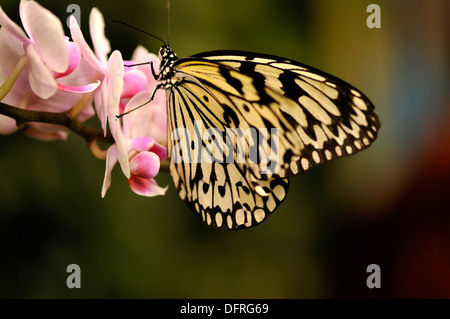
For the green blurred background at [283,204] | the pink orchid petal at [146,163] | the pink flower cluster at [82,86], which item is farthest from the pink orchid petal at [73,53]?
the green blurred background at [283,204]

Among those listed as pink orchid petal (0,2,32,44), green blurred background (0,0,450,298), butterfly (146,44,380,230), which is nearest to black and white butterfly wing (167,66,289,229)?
butterfly (146,44,380,230)

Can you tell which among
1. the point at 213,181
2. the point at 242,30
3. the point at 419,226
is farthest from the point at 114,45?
the point at 419,226

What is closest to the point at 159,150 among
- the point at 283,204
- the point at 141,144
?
the point at 141,144

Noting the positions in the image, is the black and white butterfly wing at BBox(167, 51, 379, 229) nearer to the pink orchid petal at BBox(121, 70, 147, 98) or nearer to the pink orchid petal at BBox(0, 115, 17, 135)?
the pink orchid petal at BBox(121, 70, 147, 98)

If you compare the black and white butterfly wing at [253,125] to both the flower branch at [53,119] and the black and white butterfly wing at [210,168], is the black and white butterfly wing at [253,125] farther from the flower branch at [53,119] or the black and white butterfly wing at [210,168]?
the flower branch at [53,119]

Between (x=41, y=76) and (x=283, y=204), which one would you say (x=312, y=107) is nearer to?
(x=41, y=76)

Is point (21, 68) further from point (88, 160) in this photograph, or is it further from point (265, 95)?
point (88, 160)
